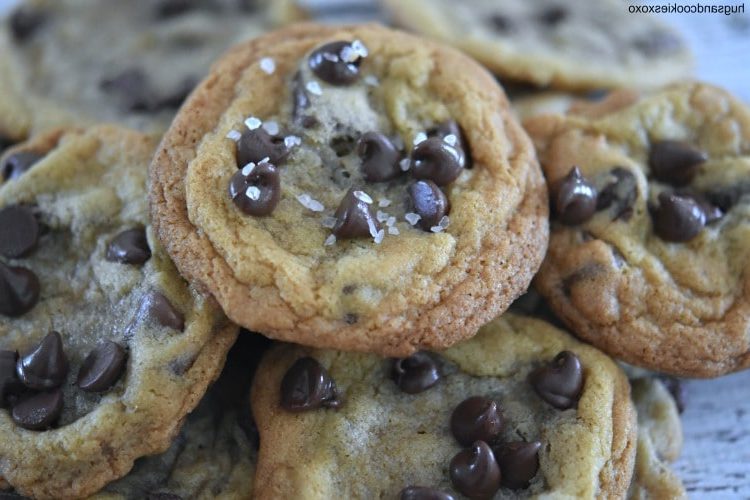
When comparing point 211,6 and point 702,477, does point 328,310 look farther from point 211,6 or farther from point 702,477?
point 211,6

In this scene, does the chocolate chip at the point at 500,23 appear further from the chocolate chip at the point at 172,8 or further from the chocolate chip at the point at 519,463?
the chocolate chip at the point at 519,463

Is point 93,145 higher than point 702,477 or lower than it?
higher

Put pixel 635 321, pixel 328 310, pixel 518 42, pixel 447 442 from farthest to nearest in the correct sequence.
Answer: pixel 518 42 → pixel 635 321 → pixel 447 442 → pixel 328 310

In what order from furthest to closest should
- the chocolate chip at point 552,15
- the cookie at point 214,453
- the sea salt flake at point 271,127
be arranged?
the chocolate chip at point 552,15 → the sea salt flake at point 271,127 → the cookie at point 214,453

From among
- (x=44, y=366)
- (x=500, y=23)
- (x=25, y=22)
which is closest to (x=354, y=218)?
(x=44, y=366)

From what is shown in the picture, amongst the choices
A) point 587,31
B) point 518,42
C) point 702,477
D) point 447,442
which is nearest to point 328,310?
point 447,442

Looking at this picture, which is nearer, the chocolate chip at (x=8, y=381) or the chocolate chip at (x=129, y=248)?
the chocolate chip at (x=8, y=381)

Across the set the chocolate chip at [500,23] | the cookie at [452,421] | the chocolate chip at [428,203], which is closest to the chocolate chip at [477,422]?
the cookie at [452,421]
